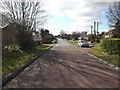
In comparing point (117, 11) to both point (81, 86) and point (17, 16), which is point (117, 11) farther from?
point (81, 86)

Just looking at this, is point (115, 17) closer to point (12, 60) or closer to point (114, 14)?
point (114, 14)

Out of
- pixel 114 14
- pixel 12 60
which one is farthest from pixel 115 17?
pixel 12 60

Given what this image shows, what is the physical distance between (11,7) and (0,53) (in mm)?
10162

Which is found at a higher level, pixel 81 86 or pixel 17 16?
pixel 17 16

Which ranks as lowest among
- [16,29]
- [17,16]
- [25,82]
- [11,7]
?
[25,82]

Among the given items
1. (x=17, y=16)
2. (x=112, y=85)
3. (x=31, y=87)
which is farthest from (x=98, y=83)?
(x=17, y=16)

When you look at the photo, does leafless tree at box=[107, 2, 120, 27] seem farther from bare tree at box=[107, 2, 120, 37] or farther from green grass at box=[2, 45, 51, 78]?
green grass at box=[2, 45, 51, 78]

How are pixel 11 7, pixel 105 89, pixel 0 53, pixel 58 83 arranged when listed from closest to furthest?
pixel 105 89
pixel 58 83
pixel 0 53
pixel 11 7

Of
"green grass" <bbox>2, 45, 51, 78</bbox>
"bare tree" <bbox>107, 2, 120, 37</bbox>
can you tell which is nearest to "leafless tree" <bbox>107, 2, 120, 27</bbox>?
"bare tree" <bbox>107, 2, 120, 37</bbox>

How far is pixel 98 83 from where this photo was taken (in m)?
5.86

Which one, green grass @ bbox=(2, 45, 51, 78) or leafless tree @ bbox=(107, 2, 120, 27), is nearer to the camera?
green grass @ bbox=(2, 45, 51, 78)

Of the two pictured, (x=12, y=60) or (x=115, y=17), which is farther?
(x=115, y=17)

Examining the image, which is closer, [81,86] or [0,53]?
[81,86]

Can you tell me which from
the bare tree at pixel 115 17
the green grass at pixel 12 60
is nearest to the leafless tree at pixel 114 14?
the bare tree at pixel 115 17
